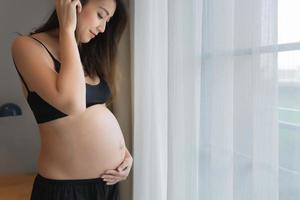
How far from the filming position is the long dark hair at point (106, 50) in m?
1.21

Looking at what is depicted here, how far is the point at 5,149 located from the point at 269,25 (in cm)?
193

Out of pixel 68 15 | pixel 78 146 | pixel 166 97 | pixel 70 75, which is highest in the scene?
pixel 68 15

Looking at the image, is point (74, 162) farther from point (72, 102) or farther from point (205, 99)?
point (205, 99)

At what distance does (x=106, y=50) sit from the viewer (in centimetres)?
128

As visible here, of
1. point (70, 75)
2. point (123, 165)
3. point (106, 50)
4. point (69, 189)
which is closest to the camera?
point (70, 75)

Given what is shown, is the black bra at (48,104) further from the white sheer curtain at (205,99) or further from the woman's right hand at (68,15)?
the white sheer curtain at (205,99)

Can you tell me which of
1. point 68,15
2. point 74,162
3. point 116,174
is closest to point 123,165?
point 116,174

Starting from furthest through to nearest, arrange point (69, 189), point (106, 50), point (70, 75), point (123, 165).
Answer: point (106, 50)
point (123, 165)
point (69, 189)
point (70, 75)

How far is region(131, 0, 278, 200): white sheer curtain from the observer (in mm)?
831

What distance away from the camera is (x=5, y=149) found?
216 centimetres

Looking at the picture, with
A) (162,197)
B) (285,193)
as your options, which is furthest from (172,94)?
(285,193)

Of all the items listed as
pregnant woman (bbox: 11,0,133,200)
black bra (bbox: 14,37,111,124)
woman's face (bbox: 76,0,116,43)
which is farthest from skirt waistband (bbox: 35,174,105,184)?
woman's face (bbox: 76,0,116,43)

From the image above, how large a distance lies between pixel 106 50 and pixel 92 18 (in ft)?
0.77

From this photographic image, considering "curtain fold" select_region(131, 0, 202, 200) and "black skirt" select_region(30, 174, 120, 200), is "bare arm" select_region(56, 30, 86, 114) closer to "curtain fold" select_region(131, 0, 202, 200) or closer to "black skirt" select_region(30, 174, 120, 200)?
"black skirt" select_region(30, 174, 120, 200)
